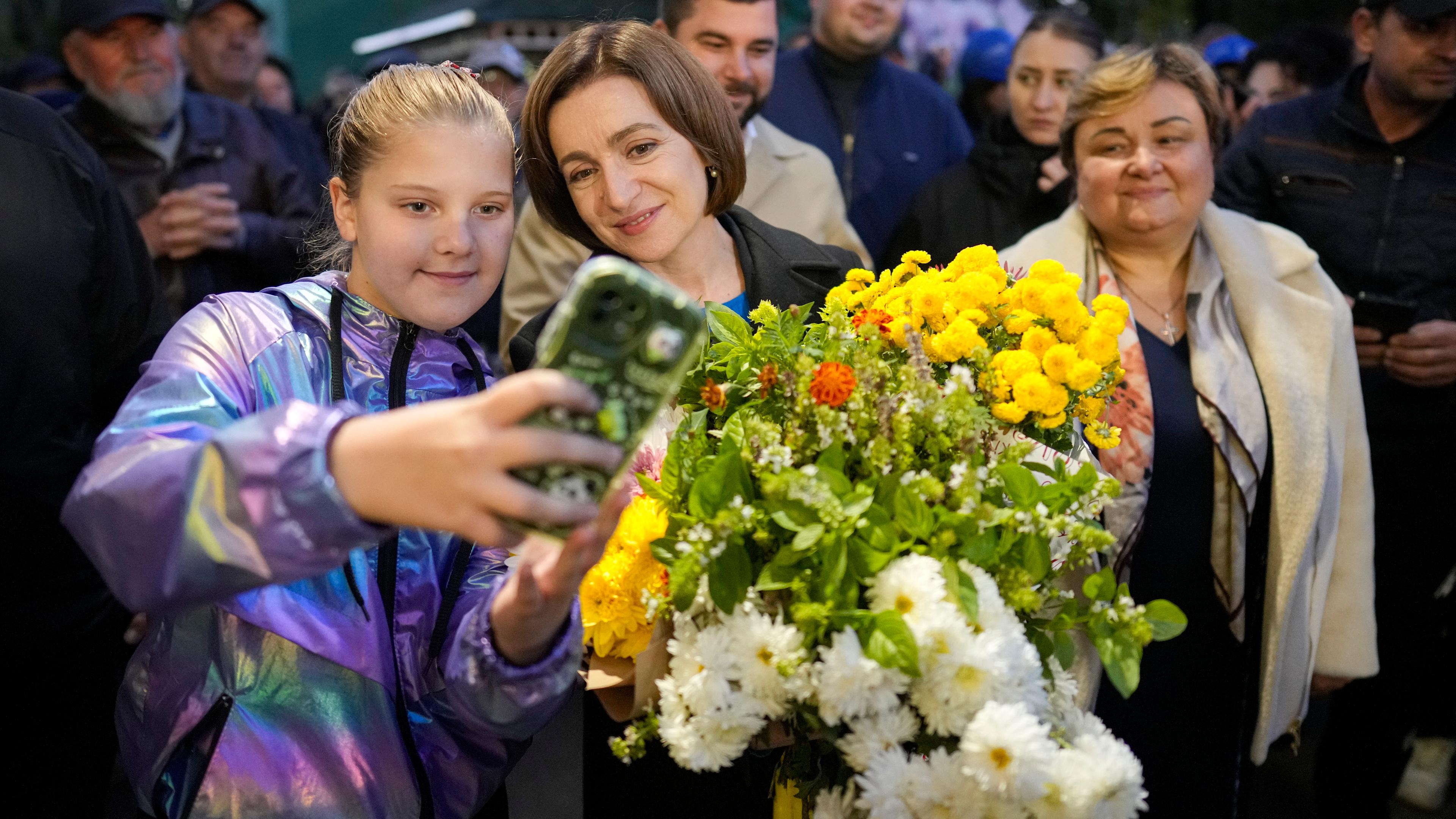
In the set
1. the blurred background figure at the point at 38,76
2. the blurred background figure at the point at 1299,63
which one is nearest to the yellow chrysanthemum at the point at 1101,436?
the blurred background figure at the point at 1299,63

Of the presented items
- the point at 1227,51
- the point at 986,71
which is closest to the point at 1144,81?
the point at 986,71

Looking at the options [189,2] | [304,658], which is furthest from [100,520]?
[189,2]

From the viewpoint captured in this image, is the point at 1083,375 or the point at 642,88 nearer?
the point at 1083,375

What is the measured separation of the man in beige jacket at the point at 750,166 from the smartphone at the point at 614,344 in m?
2.19

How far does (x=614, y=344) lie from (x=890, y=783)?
0.70m

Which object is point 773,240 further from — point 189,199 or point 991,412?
point 189,199

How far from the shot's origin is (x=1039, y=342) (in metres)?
1.67

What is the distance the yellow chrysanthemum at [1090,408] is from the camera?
5.59 feet

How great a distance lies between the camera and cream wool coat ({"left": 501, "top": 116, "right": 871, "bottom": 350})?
3189mm

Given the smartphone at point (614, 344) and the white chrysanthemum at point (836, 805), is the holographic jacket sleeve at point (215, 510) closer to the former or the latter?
the smartphone at point (614, 344)

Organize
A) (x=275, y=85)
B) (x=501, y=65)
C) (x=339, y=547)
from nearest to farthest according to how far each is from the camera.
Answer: (x=339, y=547)
(x=501, y=65)
(x=275, y=85)

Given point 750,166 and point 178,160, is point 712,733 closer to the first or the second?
point 750,166

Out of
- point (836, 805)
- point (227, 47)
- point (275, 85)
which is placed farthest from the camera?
point (275, 85)

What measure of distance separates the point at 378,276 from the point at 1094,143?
1.82 metres
